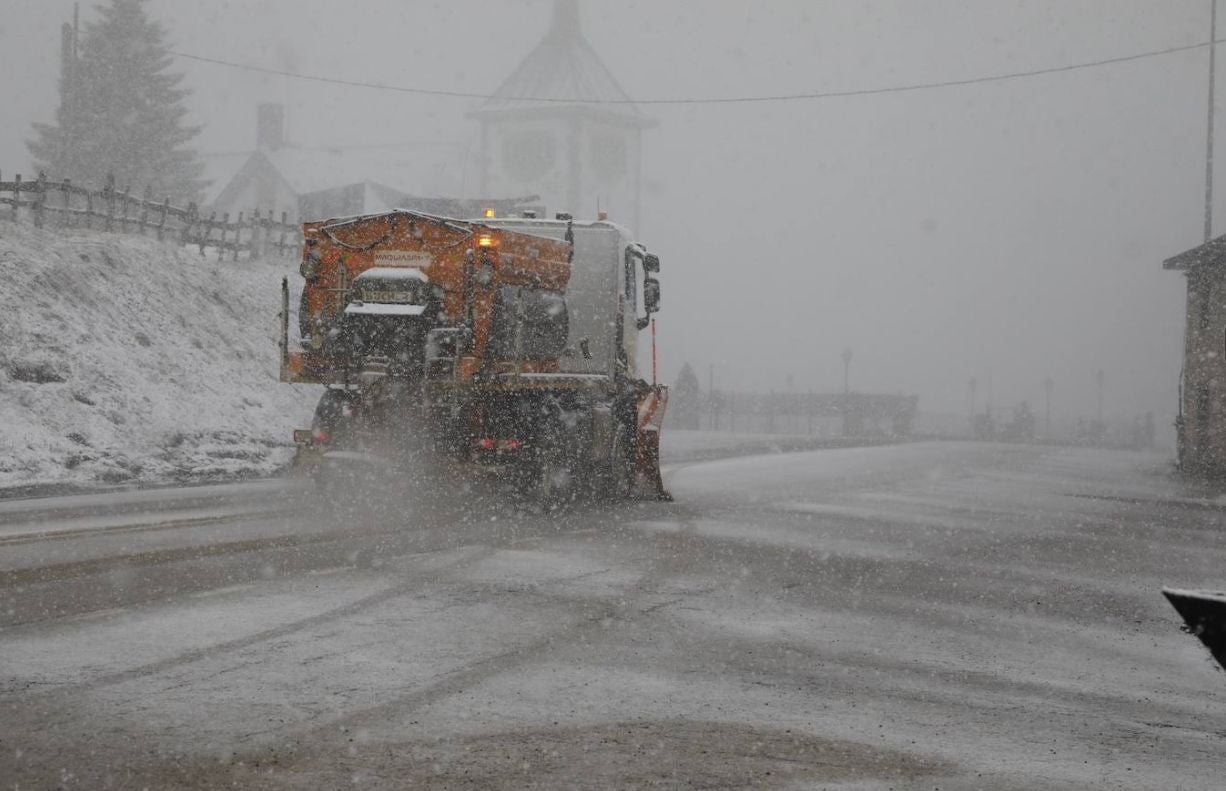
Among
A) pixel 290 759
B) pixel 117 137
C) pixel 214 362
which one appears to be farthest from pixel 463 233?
pixel 117 137

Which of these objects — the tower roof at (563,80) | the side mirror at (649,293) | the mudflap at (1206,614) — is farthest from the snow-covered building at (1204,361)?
the tower roof at (563,80)

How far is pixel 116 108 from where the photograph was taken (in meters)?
47.1

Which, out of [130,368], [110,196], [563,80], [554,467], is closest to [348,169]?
[563,80]

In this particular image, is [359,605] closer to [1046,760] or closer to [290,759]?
Answer: [290,759]

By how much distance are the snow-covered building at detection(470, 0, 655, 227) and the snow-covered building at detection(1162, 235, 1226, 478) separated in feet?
151

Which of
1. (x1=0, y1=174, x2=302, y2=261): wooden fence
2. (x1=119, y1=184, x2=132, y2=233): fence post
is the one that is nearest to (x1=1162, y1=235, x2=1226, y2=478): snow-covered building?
(x1=0, y1=174, x2=302, y2=261): wooden fence

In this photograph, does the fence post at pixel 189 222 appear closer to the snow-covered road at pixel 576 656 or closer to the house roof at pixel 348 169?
the snow-covered road at pixel 576 656

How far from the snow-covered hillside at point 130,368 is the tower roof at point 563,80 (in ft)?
168

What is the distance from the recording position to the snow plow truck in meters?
13.3

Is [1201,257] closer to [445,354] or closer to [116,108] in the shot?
[445,354]

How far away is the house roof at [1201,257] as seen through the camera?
28916mm

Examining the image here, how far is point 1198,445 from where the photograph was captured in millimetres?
31797

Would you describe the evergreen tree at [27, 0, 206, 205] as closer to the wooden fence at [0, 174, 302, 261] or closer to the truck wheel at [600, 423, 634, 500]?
the wooden fence at [0, 174, 302, 261]

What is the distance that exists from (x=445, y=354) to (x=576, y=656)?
7.07 m
